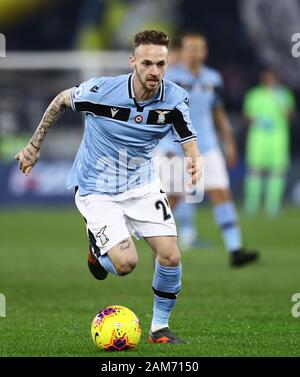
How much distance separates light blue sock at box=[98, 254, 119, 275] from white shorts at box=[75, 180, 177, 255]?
0.04m

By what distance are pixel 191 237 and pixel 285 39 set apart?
32.9 ft

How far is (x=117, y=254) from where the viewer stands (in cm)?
738

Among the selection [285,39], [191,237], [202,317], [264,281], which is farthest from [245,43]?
[202,317]

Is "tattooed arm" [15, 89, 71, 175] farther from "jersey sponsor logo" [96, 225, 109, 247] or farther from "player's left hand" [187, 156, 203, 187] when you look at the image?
"player's left hand" [187, 156, 203, 187]

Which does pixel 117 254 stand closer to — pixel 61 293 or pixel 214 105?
pixel 61 293

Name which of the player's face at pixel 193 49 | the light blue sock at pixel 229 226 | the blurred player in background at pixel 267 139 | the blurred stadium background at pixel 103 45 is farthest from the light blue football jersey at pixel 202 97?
the blurred stadium background at pixel 103 45

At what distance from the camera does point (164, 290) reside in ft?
24.1

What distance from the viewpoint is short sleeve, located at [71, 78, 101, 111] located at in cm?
746

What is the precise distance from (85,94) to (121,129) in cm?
36

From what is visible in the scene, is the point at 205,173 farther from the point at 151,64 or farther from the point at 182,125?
the point at 151,64
